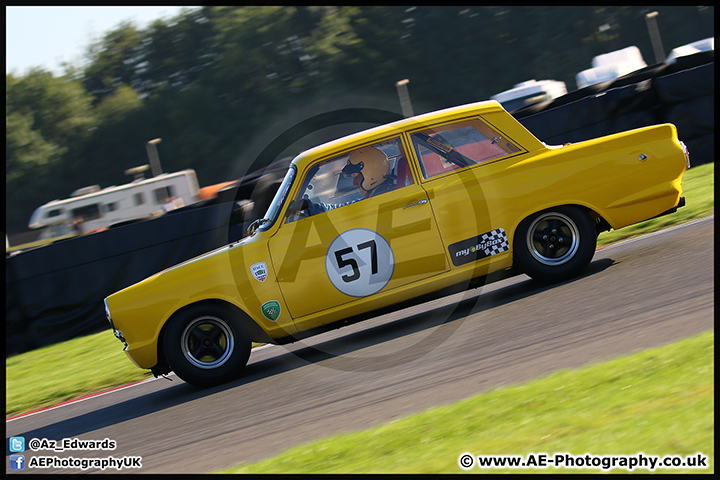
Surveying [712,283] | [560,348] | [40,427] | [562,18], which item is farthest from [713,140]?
[562,18]

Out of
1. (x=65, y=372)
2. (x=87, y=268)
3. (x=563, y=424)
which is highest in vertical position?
(x=87, y=268)

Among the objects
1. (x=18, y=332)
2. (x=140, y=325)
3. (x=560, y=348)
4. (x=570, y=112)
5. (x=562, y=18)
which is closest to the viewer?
(x=560, y=348)

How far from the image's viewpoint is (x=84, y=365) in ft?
27.6

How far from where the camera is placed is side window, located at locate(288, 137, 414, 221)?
580cm

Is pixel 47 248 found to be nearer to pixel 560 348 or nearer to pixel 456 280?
pixel 456 280

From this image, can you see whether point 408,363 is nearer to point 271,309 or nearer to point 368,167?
point 271,309

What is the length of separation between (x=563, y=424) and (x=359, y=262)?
104 inches

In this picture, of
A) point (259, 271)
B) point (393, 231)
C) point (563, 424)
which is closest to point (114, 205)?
point (259, 271)

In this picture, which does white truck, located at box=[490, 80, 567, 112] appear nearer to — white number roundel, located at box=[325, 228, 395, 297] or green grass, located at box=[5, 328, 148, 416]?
green grass, located at box=[5, 328, 148, 416]

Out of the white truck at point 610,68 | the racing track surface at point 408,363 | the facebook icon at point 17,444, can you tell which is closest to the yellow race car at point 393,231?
the racing track surface at point 408,363

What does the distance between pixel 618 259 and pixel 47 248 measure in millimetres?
7954

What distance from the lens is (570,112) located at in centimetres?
1095

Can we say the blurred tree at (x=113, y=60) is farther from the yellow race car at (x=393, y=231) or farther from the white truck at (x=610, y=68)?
the yellow race car at (x=393, y=231)

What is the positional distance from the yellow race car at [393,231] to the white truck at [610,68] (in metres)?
19.0
